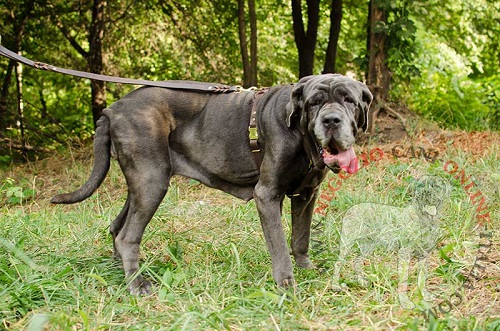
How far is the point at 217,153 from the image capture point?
169 inches

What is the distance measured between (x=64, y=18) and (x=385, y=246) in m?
7.65

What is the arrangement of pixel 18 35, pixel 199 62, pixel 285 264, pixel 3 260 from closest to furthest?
pixel 285 264 < pixel 3 260 < pixel 18 35 < pixel 199 62

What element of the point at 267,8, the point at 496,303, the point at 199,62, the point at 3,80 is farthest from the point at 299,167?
the point at 267,8

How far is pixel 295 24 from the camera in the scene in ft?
34.2

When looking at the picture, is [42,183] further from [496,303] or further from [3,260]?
[496,303]

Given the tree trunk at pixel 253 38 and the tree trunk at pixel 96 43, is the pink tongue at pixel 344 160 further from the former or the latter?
the tree trunk at pixel 96 43

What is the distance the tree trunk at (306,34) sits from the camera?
10.2 metres

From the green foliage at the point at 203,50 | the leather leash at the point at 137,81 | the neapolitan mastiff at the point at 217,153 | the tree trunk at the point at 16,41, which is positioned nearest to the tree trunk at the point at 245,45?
the green foliage at the point at 203,50

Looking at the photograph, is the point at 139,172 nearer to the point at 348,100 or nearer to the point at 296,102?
the point at 296,102

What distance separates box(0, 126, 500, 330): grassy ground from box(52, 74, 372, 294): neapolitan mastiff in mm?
273

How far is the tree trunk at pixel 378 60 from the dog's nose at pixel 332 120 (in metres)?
5.68

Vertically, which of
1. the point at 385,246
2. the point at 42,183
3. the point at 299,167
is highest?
the point at 299,167

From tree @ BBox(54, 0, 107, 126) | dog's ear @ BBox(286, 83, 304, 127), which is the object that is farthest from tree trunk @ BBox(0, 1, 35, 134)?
dog's ear @ BBox(286, 83, 304, 127)

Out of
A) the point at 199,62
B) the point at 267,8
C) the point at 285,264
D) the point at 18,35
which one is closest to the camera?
the point at 285,264
